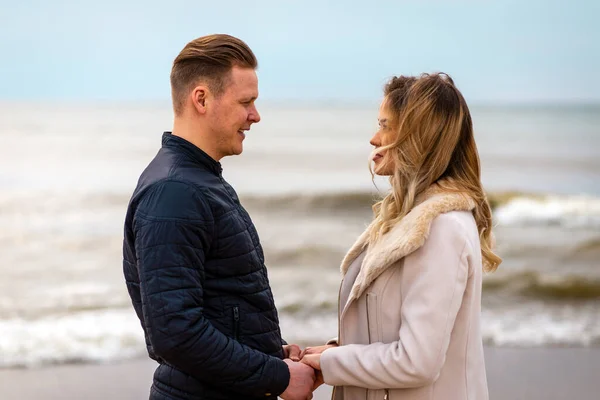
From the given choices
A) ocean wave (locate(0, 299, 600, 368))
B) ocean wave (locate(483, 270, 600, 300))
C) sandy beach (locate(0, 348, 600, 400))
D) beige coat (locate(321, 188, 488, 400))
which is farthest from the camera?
ocean wave (locate(483, 270, 600, 300))

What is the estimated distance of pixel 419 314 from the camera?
7.26ft

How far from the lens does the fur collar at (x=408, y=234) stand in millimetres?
2238

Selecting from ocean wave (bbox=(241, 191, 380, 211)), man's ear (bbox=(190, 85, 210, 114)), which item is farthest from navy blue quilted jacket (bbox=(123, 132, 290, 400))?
ocean wave (bbox=(241, 191, 380, 211))

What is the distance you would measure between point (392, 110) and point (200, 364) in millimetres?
930

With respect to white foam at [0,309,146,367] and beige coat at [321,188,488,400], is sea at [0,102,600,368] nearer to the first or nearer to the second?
white foam at [0,309,146,367]

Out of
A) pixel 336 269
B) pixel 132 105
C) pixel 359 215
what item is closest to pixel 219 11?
pixel 132 105

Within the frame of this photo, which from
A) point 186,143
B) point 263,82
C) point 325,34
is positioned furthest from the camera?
point 263,82

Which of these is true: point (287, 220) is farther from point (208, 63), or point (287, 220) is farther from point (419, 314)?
point (419, 314)

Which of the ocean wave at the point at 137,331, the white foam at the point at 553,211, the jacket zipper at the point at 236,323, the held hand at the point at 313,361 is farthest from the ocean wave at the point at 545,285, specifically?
the jacket zipper at the point at 236,323

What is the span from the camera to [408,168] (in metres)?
2.39

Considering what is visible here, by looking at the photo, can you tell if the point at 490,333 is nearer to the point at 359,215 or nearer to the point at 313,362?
the point at 313,362

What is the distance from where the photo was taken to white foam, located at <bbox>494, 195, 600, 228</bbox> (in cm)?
1494

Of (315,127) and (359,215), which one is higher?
(315,127)

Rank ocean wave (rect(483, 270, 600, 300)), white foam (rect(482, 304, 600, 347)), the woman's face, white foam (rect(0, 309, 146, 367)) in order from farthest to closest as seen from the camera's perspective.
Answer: ocean wave (rect(483, 270, 600, 300)) → white foam (rect(482, 304, 600, 347)) → white foam (rect(0, 309, 146, 367)) → the woman's face
